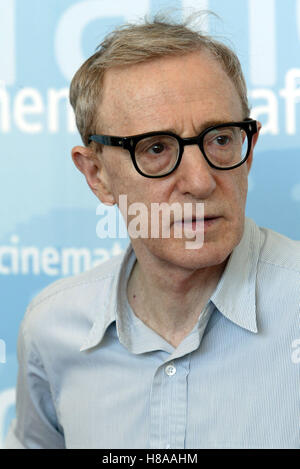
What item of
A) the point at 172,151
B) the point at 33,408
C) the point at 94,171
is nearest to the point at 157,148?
the point at 172,151

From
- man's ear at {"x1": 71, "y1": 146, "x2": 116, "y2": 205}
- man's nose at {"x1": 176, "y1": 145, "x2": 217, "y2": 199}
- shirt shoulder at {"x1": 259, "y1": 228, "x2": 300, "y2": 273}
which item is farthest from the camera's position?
man's ear at {"x1": 71, "y1": 146, "x2": 116, "y2": 205}

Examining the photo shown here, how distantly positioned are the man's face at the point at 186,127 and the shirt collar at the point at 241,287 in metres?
0.09

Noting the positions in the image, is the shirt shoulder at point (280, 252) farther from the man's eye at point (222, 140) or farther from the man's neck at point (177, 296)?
the man's eye at point (222, 140)

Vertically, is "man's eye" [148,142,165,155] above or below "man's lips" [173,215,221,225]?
above

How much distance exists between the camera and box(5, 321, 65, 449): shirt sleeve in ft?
4.93

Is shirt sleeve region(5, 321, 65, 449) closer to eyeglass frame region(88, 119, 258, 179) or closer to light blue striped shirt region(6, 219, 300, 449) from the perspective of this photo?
light blue striped shirt region(6, 219, 300, 449)

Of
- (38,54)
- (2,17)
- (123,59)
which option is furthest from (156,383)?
(2,17)

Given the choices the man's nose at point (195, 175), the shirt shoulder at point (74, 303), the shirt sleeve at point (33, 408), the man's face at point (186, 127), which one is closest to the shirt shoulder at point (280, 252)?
the man's face at point (186, 127)

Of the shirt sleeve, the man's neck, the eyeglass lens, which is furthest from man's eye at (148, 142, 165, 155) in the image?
the shirt sleeve

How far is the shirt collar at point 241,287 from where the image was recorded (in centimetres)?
122

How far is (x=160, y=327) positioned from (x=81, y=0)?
110 centimetres

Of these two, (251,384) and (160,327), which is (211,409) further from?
(160,327)

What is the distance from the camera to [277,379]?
1.19 meters

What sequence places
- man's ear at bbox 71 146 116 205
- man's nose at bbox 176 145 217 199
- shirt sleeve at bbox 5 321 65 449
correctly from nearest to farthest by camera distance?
1. man's nose at bbox 176 145 217 199
2. man's ear at bbox 71 146 116 205
3. shirt sleeve at bbox 5 321 65 449
